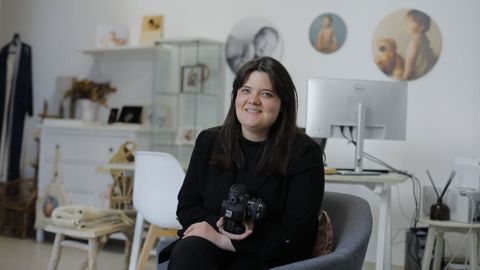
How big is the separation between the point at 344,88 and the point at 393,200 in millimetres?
1317

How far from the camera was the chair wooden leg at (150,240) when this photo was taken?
2982 mm

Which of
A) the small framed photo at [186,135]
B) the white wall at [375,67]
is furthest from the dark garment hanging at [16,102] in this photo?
the small framed photo at [186,135]

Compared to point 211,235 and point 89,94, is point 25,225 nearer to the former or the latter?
point 89,94

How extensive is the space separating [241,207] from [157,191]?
125 centimetres

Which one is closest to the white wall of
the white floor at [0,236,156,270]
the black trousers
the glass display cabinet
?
the glass display cabinet

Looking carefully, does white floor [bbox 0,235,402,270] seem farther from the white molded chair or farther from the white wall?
the white molded chair

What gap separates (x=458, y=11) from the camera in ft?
13.6

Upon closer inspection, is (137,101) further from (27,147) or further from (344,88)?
(344,88)

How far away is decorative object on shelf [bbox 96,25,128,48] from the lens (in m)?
Answer: 5.14

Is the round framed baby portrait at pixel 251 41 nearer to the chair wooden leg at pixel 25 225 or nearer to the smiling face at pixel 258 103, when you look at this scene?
the chair wooden leg at pixel 25 225

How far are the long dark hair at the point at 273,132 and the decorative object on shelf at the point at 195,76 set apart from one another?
108 inches

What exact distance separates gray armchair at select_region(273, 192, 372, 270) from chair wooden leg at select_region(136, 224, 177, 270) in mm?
1146

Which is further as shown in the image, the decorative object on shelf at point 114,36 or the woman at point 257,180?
the decorative object on shelf at point 114,36

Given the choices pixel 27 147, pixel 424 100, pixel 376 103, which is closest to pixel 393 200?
pixel 424 100
